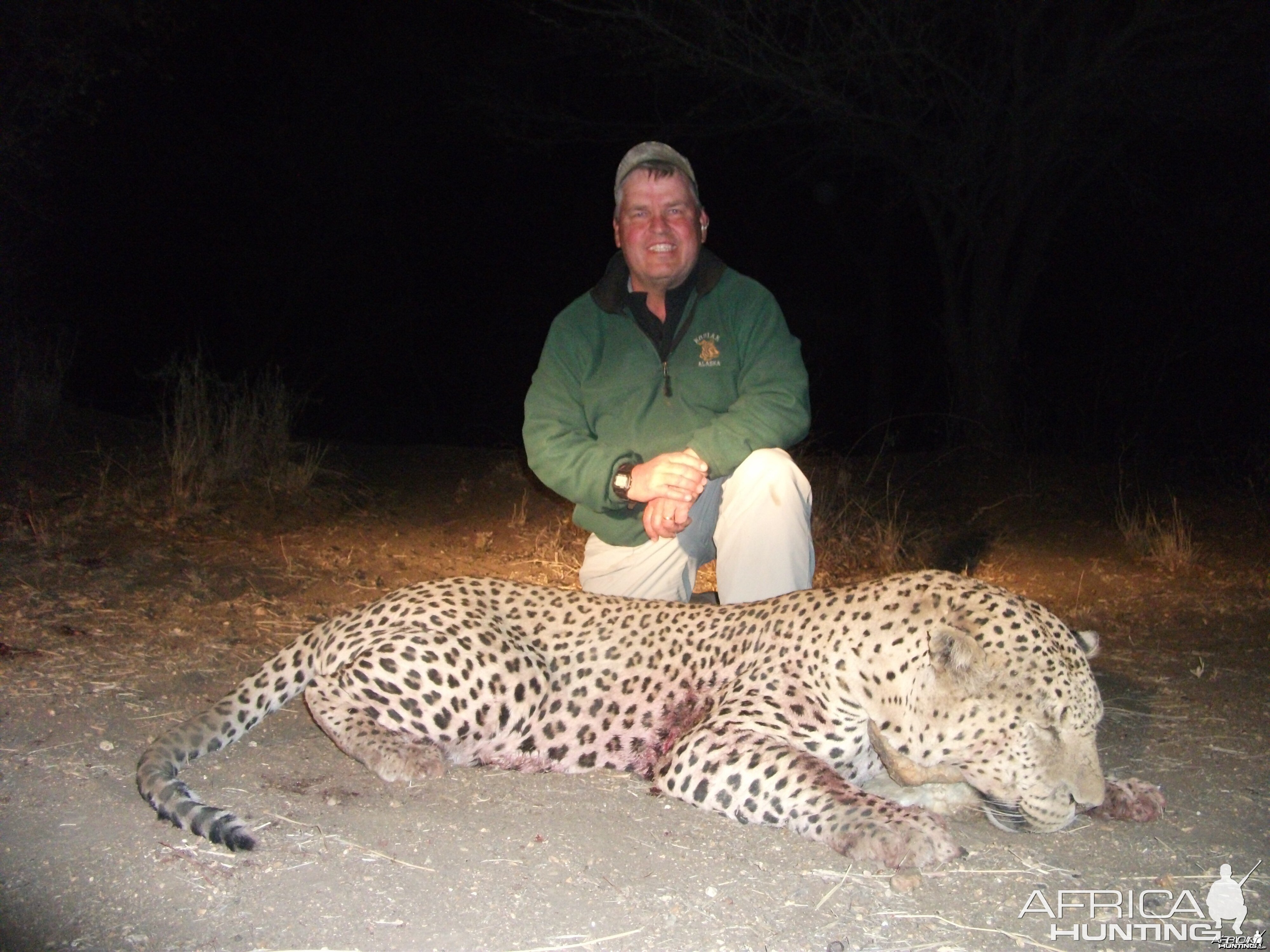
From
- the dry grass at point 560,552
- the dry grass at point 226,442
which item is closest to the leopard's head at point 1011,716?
the dry grass at point 560,552

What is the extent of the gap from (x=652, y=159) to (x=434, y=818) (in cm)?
257

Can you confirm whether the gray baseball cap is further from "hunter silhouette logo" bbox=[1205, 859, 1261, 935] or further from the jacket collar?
"hunter silhouette logo" bbox=[1205, 859, 1261, 935]

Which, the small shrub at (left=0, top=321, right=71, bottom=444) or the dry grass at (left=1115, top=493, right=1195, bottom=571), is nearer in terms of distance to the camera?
the dry grass at (left=1115, top=493, right=1195, bottom=571)

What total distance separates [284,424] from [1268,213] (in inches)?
367

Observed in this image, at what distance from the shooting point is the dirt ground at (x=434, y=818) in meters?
2.41

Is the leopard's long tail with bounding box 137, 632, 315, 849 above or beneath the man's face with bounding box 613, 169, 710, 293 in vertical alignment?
beneath

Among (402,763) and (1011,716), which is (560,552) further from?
(1011,716)

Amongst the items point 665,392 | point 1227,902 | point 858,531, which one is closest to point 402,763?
point 665,392

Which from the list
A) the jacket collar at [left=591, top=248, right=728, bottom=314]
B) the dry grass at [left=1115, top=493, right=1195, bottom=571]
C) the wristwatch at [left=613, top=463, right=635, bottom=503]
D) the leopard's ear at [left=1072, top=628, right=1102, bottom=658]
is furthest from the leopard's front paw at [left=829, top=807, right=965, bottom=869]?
the dry grass at [left=1115, top=493, right=1195, bottom=571]

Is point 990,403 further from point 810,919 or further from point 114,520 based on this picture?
point 810,919

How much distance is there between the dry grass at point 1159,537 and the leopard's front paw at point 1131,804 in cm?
319

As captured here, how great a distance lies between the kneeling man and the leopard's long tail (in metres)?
1.20

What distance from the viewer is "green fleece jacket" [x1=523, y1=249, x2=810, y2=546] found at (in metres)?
4.31

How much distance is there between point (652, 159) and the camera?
439cm
